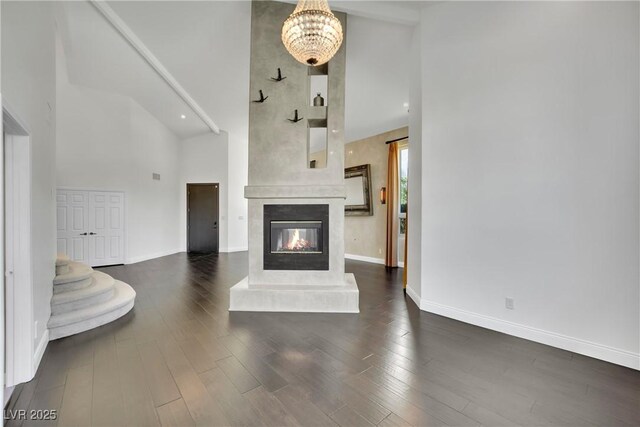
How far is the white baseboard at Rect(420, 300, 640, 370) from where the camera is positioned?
207 cm

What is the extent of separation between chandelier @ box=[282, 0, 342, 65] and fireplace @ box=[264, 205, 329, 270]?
168cm

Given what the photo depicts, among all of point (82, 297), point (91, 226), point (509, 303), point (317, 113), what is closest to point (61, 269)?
point (82, 297)

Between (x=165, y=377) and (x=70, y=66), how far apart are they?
581 centimetres

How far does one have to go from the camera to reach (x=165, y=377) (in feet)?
6.10

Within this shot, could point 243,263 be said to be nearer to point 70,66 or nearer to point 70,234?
point 70,234

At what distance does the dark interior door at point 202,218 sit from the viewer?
8164 millimetres

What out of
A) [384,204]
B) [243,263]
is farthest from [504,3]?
[243,263]

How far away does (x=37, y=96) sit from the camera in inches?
88.6

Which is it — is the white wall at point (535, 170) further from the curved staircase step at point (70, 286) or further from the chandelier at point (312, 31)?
the curved staircase step at point (70, 286)

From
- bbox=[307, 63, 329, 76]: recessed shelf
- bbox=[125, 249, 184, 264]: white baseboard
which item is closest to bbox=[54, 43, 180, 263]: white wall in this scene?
bbox=[125, 249, 184, 264]: white baseboard

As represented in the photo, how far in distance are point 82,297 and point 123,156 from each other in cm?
440

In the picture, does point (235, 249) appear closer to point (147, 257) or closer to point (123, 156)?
point (147, 257)

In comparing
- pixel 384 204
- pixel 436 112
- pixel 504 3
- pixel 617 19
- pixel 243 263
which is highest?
pixel 504 3

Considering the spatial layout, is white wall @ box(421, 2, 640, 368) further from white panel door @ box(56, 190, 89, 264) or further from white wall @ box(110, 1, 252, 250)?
white panel door @ box(56, 190, 89, 264)
